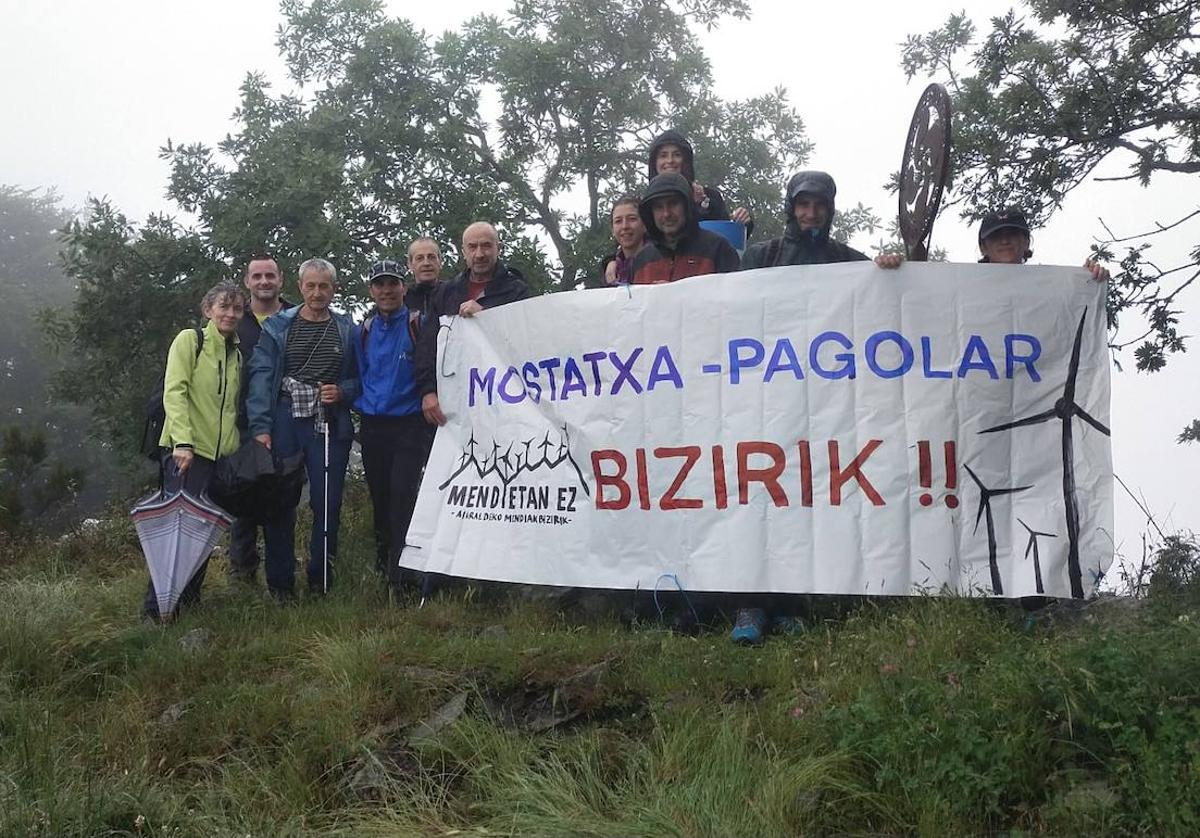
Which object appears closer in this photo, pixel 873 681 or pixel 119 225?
pixel 873 681

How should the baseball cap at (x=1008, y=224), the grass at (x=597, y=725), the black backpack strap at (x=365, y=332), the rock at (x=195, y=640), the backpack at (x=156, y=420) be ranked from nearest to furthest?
1. the grass at (x=597, y=725)
2. the rock at (x=195, y=640)
3. the baseball cap at (x=1008, y=224)
4. the backpack at (x=156, y=420)
5. the black backpack strap at (x=365, y=332)

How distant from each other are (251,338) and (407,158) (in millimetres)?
9254

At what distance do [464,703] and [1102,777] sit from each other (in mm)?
2284

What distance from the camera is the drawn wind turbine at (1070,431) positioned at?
15.7 feet

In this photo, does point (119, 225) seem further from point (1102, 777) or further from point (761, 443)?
point (1102, 777)

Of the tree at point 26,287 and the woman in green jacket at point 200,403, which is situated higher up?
the tree at point 26,287

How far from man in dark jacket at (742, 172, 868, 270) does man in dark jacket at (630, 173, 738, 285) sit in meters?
0.16

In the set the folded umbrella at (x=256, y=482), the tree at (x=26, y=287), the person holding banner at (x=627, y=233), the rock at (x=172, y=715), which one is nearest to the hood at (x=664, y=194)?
the person holding banner at (x=627, y=233)

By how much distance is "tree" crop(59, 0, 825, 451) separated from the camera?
12.5 meters

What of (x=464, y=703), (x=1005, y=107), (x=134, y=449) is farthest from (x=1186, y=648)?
(x=134, y=449)

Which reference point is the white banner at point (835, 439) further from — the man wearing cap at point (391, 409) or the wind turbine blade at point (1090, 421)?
the man wearing cap at point (391, 409)

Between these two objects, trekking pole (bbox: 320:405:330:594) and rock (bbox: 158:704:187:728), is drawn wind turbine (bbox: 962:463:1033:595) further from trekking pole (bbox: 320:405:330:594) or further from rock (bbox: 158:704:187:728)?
rock (bbox: 158:704:187:728)

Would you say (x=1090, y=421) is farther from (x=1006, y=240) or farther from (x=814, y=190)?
(x=814, y=190)

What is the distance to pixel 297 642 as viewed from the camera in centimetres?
516
